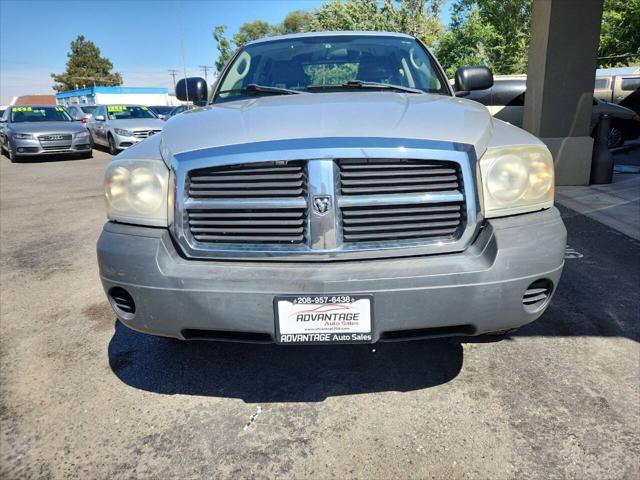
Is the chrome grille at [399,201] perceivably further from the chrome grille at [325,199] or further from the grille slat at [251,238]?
the grille slat at [251,238]

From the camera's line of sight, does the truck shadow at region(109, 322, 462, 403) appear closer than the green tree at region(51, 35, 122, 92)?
Yes

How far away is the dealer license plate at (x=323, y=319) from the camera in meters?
1.91

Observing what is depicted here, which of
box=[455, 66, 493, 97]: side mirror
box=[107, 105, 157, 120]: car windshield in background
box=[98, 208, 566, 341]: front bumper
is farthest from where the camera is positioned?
box=[107, 105, 157, 120]: car windshield in background

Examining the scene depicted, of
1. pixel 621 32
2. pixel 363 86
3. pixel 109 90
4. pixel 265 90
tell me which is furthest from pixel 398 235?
pixel 109 90

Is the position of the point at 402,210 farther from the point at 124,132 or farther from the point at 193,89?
the point at 124,132

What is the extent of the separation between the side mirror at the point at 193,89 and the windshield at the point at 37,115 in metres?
12.6

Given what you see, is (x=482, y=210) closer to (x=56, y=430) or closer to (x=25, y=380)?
A: (x=56, y=430)

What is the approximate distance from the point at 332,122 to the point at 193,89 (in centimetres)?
226

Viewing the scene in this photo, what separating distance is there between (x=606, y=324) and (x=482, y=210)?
5.41ft

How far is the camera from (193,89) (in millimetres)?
3953

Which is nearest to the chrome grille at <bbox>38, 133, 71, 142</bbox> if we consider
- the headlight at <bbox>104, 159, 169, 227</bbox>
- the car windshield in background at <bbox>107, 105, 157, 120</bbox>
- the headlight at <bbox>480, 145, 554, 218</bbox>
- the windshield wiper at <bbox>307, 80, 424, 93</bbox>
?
the car windshield in background at <bbox>107, 105, 157, 120</bbox>

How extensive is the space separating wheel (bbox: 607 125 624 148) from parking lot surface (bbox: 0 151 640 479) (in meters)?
11.6

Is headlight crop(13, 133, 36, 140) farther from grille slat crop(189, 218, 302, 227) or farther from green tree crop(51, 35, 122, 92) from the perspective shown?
green tree crop(51, 35, 122, 92)

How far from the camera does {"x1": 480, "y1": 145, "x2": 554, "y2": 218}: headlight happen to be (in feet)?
6.77
